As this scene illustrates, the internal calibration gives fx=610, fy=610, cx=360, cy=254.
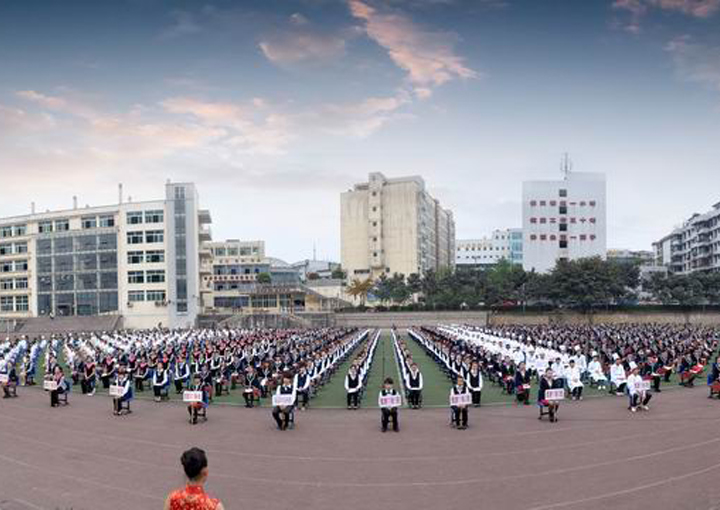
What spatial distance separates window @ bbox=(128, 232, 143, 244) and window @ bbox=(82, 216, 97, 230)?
5.88 metres

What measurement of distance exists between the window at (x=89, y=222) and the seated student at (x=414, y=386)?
68.4 m

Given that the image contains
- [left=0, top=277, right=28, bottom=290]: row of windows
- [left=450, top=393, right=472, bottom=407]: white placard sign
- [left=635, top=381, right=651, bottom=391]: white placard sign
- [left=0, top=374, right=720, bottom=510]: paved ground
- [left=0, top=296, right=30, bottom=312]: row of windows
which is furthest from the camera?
[left=0, top=277, right=28, bottom=290]: row of windows

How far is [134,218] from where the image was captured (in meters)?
74.2

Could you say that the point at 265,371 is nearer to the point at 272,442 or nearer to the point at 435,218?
the point at 272,442

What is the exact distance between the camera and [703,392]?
20219 mm

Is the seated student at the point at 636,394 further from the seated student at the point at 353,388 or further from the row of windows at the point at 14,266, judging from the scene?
the row of windows at the point at 14,266

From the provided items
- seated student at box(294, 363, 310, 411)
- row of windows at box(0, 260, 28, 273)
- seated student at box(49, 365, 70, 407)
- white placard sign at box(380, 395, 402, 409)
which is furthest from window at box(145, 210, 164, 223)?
white placard sign at box(380, 395, 402, 409)

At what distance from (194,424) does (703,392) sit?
641 inches

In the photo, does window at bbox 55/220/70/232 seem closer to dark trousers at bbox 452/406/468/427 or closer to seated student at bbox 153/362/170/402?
Answer: seated student at bbox 153/362/170/402

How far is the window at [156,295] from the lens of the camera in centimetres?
7350

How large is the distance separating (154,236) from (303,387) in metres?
60.3

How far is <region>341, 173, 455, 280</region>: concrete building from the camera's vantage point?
105062 mm

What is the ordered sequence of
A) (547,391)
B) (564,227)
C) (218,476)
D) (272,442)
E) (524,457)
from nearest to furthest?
Answer: 1. (218,476)
2. (524,457)
3. (272,442)
4. (547,391)
5. (564,227)

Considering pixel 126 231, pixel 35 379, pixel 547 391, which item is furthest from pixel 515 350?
pixel 126 231
